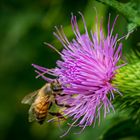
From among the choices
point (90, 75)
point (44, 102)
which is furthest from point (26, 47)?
point (90, 75)

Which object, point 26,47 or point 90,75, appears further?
point 26,47

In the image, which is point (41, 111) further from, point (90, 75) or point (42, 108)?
point (90, 75)

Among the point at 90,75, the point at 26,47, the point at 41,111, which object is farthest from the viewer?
the point at 26,47

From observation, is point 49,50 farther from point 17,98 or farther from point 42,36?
point 17,98


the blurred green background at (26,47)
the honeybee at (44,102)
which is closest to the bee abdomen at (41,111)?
the honeybee at (44,102)

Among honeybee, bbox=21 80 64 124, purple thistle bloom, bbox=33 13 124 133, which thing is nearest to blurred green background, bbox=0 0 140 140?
honeybee, bbox=21 80 64 124

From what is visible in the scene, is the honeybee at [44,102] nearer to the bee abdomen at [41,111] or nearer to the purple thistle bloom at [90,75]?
the bee abdomen at [41,111]

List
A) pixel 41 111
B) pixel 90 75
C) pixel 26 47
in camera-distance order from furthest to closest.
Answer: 1. pixel 26 47
2. pixel 41 111
3. pixel 90 75
